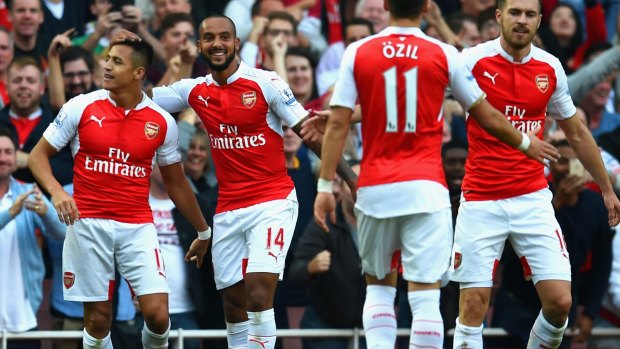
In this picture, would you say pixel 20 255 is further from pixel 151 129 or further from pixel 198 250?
pixel 151 129

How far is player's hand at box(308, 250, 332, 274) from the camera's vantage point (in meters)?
12.3

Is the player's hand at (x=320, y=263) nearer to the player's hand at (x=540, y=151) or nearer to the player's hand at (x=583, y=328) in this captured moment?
the player's hand at (x=583, y=328)

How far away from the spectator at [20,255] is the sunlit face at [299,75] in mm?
3564

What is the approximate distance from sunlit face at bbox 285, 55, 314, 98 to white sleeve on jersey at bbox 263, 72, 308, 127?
4.05 meters

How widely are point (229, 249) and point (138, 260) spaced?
732mm

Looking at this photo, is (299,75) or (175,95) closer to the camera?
(175,95)

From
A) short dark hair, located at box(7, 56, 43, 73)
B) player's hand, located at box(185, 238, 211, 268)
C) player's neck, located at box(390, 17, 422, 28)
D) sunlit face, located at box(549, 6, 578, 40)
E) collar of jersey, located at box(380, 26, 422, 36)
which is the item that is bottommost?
player's hand, located at box(185, 238, 211, 268)

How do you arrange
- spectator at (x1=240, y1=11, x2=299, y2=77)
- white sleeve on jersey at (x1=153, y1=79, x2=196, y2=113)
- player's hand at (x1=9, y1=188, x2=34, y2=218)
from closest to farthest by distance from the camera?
white sleeve on jersey at (x1=153, y1=79, x2=196, y2=113) → player's hand at (x1=9, y1=188, x2=34, y2=218) → spectator at (x1=240, y1=11, x2=299, y2=77)

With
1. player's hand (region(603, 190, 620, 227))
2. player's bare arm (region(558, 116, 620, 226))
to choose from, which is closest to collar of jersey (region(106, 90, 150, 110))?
player's bare arm (region(558, 116, 620, 226))

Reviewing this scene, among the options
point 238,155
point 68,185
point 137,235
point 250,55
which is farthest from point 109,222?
point 250,55

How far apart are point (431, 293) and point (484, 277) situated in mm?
1388

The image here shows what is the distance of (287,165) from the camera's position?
13664 mm

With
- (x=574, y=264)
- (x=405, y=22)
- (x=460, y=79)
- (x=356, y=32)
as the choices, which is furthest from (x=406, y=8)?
(x=356, y=32)

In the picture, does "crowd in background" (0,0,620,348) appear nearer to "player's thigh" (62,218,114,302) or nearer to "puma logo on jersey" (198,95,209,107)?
"player's thigh" (62,218,114,302)
